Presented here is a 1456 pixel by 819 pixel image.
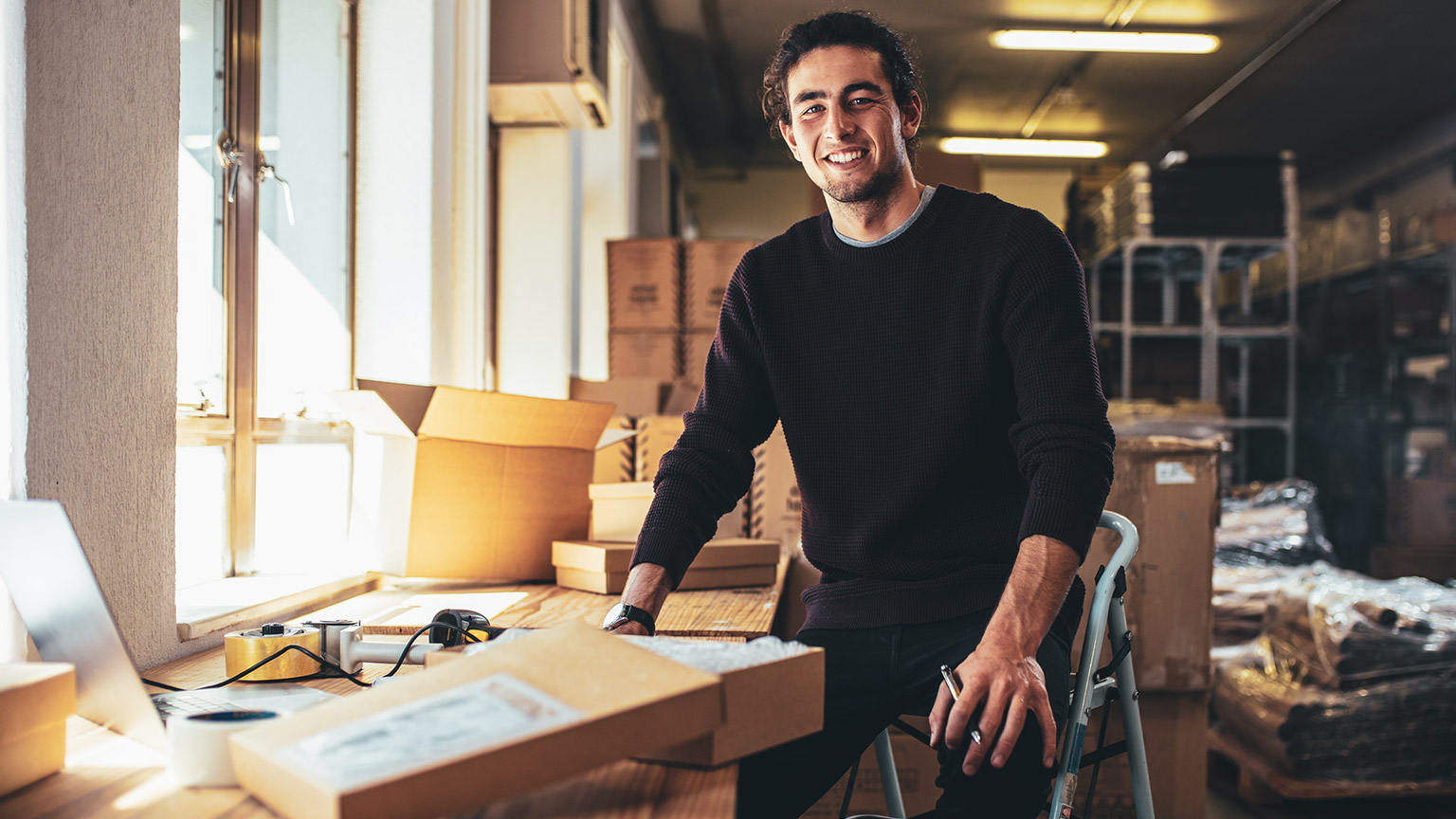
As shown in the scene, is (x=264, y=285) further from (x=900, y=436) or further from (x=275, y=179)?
(x=900, y=436)

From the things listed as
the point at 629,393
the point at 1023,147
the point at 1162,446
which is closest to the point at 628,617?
the point at 1162,446

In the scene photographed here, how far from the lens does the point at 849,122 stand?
4.83 ft

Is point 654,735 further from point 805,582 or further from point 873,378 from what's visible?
point 805,582

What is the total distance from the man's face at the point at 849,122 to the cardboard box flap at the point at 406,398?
792 millimetres

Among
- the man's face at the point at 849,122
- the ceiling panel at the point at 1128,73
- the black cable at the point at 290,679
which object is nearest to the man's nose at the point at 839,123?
the man's face at the point at 849,122

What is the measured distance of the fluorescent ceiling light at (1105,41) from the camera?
5.72 metres

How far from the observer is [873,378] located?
4.62 feet

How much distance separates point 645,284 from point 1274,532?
2.76 metres

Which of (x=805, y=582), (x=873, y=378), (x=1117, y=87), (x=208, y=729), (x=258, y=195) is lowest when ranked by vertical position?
(x=805, y=582)

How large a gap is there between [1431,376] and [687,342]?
6080 millimetres

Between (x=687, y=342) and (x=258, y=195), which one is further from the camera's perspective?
(x=687, y=342)

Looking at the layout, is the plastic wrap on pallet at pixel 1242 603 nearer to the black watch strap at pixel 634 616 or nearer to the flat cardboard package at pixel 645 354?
the flat cardboard package at pixel 645 354

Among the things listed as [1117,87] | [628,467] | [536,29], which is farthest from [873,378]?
[1117,87]

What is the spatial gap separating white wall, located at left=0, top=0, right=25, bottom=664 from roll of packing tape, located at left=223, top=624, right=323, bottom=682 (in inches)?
8.0
